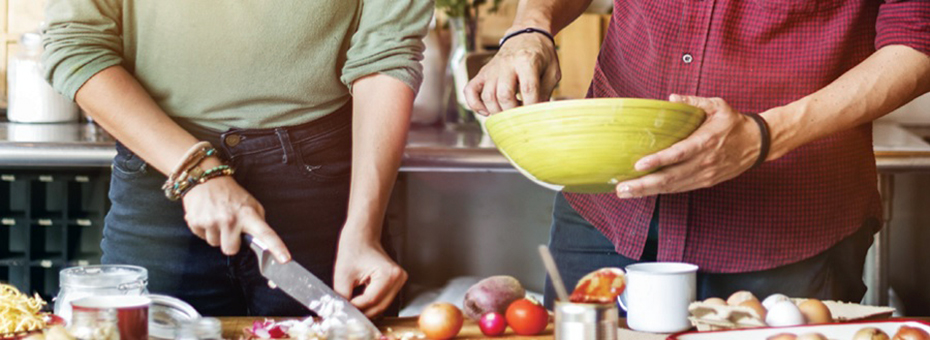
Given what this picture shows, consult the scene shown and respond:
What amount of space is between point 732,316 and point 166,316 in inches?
24.0

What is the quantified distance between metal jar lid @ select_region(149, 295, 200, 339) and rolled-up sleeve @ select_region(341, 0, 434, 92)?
0.41m

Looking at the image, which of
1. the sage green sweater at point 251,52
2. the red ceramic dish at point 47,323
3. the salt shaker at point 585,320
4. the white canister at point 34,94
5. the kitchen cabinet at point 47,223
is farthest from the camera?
the white canister at point 34,94

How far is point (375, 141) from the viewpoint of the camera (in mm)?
1360

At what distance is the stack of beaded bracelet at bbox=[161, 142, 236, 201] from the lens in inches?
49.6

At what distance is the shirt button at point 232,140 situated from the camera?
4.46 ft

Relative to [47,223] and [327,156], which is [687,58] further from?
[47,223]

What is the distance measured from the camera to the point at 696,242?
53.0 inches

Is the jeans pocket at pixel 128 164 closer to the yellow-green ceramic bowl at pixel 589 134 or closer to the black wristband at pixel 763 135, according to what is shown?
the yellow-green ceramic bowl at pixel 589 134

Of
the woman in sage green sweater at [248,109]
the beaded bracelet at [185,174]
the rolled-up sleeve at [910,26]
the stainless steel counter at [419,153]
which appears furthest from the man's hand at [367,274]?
the stainless steel counter at [419,153]

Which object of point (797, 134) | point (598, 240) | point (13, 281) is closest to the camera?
point (797, 134)

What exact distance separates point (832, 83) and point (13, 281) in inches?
72.2

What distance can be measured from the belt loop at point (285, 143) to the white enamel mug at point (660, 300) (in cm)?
50

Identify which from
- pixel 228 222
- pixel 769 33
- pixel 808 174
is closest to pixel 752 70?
pixel 769 33

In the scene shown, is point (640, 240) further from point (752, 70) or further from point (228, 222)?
point (228, 222)
